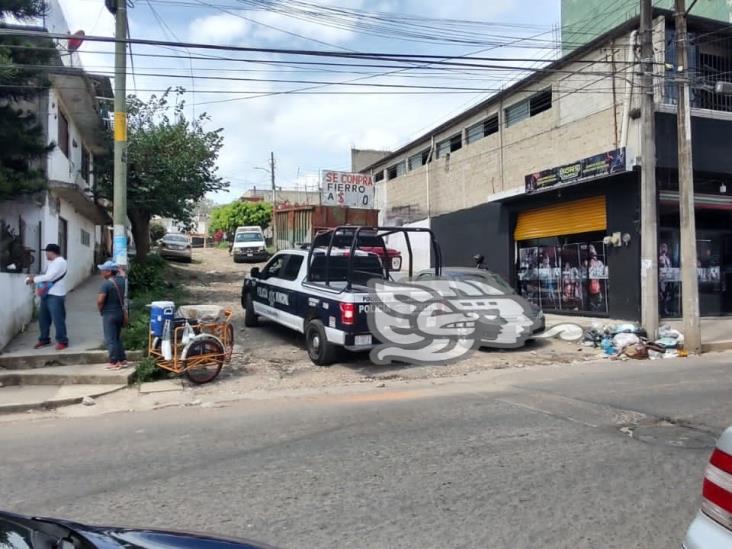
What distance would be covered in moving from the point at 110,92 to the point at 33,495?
58.8 ft

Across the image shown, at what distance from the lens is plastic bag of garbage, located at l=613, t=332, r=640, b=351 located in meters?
11.4

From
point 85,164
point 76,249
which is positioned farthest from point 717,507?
point 85,164

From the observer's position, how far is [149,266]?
20016 millimetres

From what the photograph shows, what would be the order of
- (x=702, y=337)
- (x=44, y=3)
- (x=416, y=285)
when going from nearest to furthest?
(x=416, y=285), (x=44, y=3), (x=702, y=337)

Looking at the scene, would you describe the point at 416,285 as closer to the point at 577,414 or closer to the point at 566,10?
the point at 577,414

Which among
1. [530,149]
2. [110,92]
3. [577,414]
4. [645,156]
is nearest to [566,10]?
[530,149]

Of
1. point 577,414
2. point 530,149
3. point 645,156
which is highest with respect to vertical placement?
point 530,149

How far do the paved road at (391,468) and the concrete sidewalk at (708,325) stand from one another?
18.2 feet

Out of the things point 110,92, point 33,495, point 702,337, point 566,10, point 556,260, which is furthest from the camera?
Result: point 566,10

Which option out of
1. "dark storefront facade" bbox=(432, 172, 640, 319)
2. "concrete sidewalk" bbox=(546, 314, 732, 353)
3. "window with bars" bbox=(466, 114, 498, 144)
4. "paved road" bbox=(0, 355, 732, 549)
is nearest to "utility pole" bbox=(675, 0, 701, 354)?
"concrete sidewalk" bbox=(546, 314, 732, 353)

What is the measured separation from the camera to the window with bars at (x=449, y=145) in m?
24.9

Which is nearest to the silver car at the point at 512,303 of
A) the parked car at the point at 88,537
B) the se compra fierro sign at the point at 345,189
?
the se compra fierro sign at the point at 345,189

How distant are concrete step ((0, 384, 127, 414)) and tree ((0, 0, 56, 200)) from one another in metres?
5.20

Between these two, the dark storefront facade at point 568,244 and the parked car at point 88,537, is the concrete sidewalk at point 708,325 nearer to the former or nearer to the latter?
the dark storefront facade at point 568,244
